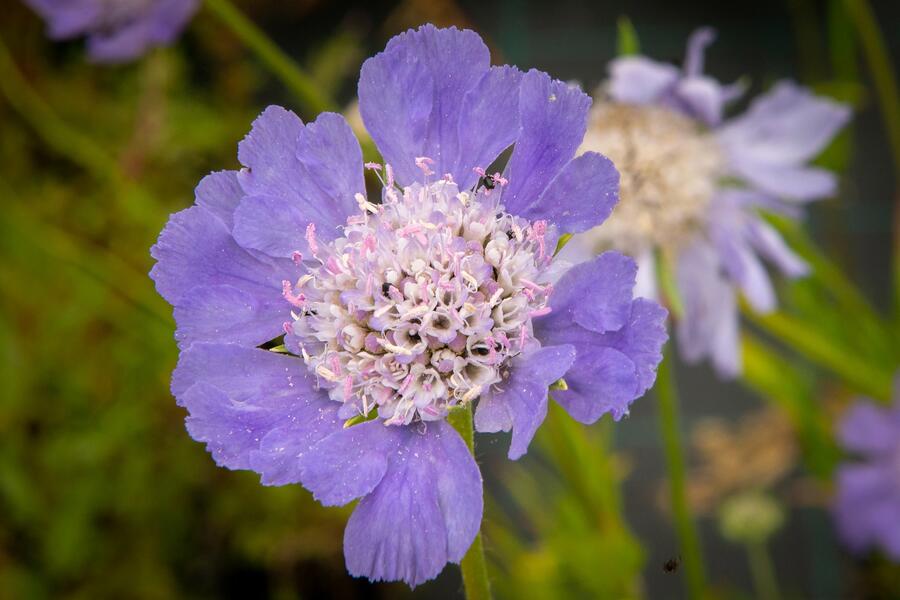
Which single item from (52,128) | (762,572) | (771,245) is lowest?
(762,572)

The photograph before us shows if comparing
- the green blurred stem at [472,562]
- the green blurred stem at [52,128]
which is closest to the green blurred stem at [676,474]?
the green blurred stem at [472,562]

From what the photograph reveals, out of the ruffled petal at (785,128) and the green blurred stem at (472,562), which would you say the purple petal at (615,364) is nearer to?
the green blurred stem at (472,562)

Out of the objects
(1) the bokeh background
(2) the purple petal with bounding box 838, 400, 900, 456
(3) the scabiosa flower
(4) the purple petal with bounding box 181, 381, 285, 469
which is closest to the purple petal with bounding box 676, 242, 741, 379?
(3) the scabiosa flower

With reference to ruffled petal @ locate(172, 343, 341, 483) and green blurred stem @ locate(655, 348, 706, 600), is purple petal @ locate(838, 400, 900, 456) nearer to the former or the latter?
green blurred stem @ locate(655, 348, 706, 600)

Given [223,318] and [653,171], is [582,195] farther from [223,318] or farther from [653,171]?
[653,171]

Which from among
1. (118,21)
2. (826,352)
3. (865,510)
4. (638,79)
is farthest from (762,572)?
(118,21)
